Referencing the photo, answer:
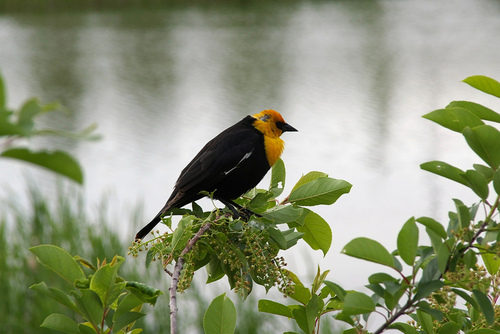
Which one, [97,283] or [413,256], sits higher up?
[97,283]

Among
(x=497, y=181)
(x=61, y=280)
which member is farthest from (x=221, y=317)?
(x=61, y=280)

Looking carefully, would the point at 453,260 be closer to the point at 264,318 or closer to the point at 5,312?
the point at 264,318

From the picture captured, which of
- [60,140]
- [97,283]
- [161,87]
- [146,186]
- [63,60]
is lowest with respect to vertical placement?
[97,283]

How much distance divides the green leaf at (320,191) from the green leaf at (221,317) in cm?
37

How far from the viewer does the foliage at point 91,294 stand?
864mm

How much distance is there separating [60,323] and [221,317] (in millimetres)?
234

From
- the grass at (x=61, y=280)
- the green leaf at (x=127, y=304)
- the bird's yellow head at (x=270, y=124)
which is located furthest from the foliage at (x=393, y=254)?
the grass at (x=61, y=280)

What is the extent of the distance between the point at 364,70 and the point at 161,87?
3.90m

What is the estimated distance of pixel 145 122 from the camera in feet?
31.6

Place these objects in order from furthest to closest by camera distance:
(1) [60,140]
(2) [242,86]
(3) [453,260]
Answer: (2) [242,86] → (1) [60,140] → (3) [453,260]

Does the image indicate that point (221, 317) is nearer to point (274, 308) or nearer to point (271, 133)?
point (274, 308)

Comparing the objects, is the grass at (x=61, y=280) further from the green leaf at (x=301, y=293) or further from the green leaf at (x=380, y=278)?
the green leaf at (x=380, y=278)

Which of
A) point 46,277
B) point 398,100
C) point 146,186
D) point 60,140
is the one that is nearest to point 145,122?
point 60,140

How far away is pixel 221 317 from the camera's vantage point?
90 centimetres
